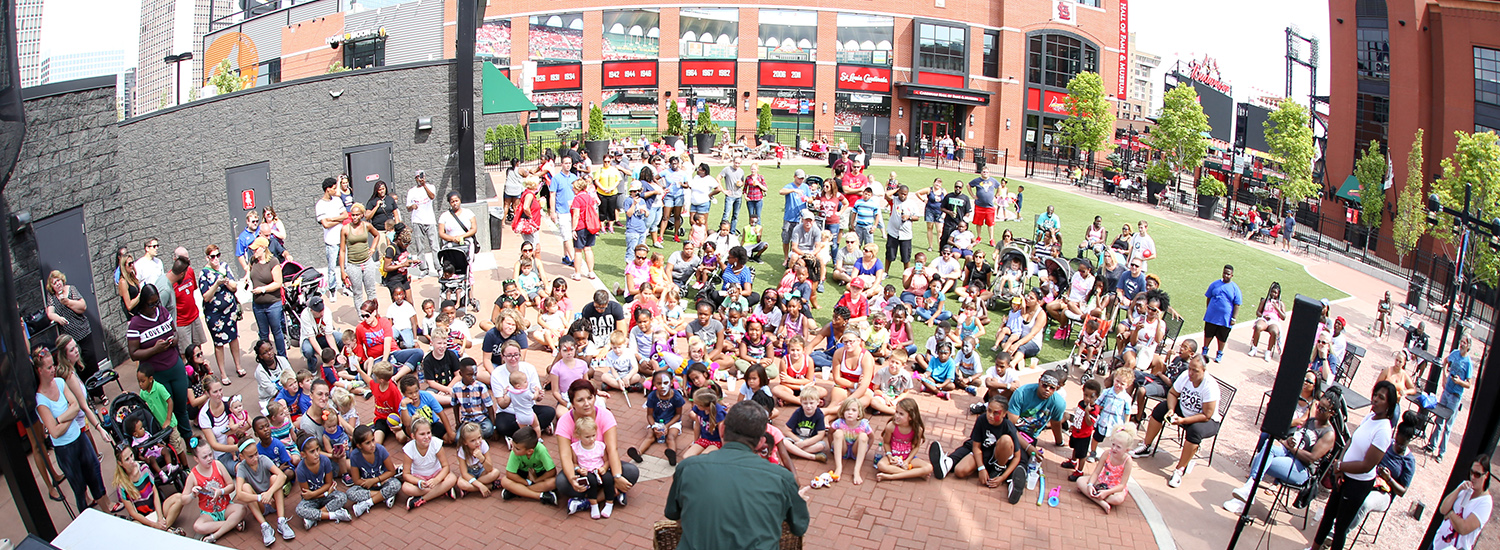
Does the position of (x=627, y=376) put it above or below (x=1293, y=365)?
below

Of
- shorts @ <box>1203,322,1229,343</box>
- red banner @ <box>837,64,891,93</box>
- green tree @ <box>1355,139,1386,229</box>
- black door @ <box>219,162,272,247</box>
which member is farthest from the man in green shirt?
red banner @ <box>837,64,891,93</box>

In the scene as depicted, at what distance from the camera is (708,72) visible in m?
46.3

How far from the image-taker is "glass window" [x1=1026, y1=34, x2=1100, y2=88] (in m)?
47.3

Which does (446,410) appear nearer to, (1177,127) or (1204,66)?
(1177,127)

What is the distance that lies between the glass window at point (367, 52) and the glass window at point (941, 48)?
2797cm

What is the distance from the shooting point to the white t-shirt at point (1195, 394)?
8781mm

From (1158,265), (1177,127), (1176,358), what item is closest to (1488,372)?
(1176,358)

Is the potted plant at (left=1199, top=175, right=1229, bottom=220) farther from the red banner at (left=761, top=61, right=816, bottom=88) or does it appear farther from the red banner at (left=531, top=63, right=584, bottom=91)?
the red banner at (left=531, top=63, right=584, bottom=91)

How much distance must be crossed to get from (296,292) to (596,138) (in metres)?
26.3

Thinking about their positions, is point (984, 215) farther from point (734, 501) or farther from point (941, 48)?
point (941, 48)

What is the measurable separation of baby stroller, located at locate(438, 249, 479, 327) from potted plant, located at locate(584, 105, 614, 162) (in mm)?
12844

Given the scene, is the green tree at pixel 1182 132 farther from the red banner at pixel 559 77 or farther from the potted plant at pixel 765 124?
the red banner at pixel 559 77

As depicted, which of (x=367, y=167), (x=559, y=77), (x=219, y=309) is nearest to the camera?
(x=219, y=309)

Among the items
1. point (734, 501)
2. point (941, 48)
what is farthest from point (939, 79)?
point (734, 501)
